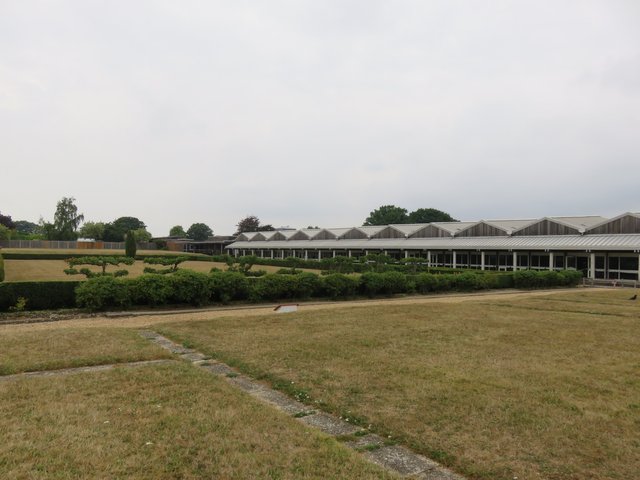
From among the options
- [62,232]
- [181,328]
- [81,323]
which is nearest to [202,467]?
[181,328]

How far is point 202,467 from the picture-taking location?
4184 mm

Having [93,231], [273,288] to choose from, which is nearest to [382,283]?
[273,288]

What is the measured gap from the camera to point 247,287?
61.5ft

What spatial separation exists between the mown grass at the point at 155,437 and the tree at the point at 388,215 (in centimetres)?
8402

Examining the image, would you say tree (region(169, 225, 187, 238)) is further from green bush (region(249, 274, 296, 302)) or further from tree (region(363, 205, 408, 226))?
green bush (region(249, 274, 296, 302))

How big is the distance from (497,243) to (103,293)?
112ft

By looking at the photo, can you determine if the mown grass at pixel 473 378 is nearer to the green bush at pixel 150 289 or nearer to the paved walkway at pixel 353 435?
the paved walkway at pixel 353 435

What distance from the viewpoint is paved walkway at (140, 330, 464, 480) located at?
426 centimetres

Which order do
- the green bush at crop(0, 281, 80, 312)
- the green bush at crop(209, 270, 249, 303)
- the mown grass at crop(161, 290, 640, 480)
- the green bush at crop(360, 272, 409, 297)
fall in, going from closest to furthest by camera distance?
the mown grass at crop(161, 290, 640, 480) → the green bush at crop(0, 281, 80, 312) → the green bush at crop(209, 270, 249, 303) → the green bush at crop(360, 272, 409, 297)

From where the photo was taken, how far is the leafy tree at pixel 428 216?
85.8 m

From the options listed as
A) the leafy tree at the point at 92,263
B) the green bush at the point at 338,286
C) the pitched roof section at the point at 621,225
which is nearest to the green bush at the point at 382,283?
the green bush at the point at 338,286

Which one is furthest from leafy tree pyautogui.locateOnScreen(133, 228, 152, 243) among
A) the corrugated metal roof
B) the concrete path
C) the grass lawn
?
the concrete path

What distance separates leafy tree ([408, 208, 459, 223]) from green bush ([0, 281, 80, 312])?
75701 mm

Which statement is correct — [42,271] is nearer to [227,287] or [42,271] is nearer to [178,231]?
[227,287]
